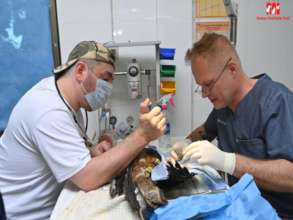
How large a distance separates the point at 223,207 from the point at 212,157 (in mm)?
367

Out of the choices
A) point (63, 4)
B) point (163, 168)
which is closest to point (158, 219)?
point (163, 168)

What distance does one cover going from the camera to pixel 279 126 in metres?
1.20

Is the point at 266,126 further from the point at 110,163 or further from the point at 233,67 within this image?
the point at 110,163

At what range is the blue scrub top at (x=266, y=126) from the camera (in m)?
1.18

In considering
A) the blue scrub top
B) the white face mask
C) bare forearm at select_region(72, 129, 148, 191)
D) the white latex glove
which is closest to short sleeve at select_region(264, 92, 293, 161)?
the blue scrub top

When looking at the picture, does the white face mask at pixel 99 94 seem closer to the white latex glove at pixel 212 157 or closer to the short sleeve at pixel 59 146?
the short sleeve at pixel 59 146

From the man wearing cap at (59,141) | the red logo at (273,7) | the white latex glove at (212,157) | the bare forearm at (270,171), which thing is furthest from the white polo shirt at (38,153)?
the red logo at (273,7)

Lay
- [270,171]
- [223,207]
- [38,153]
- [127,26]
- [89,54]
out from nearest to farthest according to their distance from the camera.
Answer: [223,207] → [270,171] → [38,153] → [89,54] → [127,26]

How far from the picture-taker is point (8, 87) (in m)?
2.03

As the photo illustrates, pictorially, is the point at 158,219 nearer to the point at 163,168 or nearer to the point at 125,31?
the point at 163,168

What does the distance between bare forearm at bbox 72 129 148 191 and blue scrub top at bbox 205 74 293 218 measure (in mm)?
435

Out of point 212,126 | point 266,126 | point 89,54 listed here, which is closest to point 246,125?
point 266,126

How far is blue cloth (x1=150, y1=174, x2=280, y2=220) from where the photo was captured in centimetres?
80

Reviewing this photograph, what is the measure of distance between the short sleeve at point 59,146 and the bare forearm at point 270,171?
0.60 metres
